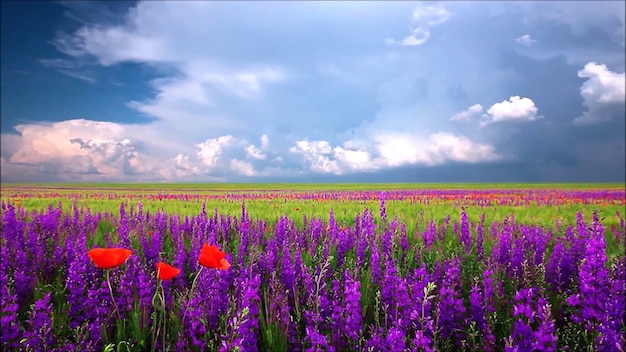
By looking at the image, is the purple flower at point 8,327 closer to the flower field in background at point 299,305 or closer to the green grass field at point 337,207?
the flower field in background at point 299,305

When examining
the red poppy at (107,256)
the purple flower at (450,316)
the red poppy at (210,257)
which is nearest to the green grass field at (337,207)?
the purple flower at (450,316)

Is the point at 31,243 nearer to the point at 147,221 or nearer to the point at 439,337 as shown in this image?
the point at 147,221

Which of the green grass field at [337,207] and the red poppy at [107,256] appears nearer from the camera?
the red poppy at [107,256]

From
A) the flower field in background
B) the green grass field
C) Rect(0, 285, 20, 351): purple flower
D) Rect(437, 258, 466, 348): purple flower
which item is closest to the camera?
the flower field in background

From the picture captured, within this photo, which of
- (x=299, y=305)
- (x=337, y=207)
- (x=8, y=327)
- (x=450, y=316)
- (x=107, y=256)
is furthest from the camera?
(x=337, y=207)

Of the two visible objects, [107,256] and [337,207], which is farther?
[337,207]

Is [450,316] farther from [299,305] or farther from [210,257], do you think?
[210,257]

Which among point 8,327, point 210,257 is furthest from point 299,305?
point 8,327

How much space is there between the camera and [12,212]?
21.8 feet

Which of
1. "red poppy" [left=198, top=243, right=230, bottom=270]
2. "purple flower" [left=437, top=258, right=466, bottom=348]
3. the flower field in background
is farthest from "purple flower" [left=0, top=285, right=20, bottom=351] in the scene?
"purple flower" [left=437, top=258, right=466, bottom=348]

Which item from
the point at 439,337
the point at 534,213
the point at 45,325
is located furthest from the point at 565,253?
the point at 534,213

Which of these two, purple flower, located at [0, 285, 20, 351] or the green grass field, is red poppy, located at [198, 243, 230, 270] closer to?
purple flower, located at [0, 285, 20, 351]

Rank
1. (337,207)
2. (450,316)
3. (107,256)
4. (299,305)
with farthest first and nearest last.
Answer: (337,207) → (299,305) → (450,316) → (107,256)

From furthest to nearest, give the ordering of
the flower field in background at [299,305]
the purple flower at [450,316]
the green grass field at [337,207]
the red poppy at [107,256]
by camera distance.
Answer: the green grass field at [337,207] < the purple flower at [450,316] < the flower field in background at [299,305] < the red poppy at [107,256]
